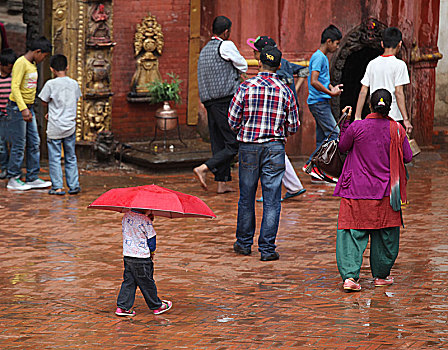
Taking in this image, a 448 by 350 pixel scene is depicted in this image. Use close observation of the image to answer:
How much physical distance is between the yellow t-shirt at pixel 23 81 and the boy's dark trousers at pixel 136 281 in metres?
5.16

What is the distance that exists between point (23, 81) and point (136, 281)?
5430 millimetres

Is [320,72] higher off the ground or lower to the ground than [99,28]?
lower

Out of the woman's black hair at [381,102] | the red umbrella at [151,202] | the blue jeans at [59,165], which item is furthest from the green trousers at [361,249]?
the blue jeans at [59,165]

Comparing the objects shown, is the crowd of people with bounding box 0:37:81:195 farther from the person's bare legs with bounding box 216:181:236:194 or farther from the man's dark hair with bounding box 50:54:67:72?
the person's bare legs with bounding box 216:181:236:194

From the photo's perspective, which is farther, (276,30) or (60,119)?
(276,30)

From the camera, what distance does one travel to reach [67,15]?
12.1 m

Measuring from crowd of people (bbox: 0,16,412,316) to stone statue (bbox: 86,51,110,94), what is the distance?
66.8 inches

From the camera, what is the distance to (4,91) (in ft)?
35.9

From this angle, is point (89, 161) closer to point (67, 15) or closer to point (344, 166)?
point (67, 15)

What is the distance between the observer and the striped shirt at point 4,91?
429 inches

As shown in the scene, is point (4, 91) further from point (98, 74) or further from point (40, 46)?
point (98, 74)

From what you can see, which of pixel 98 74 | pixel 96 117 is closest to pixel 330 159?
pixel 98 74

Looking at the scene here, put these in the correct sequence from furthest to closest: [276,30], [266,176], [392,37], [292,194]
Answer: [276,30], [292,194], [392,37], [266,176]

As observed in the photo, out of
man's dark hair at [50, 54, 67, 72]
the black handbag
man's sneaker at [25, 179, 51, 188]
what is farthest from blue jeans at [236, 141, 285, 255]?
man's sneaker at [25, 179, 51, 188]
